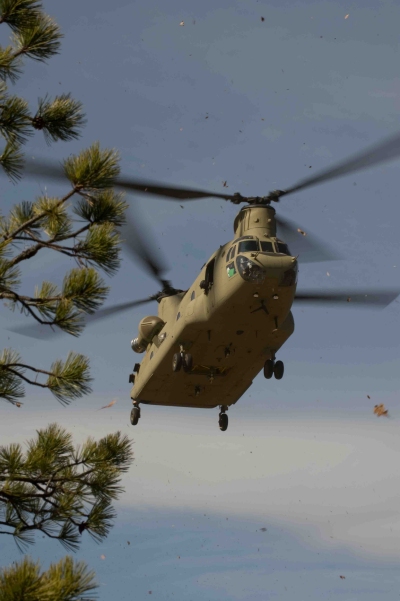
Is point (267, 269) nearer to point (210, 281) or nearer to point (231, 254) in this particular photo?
point (231, 254)

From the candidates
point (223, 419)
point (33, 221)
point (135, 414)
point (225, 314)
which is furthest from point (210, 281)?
point (33, 221)

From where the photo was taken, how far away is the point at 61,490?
31.1ft

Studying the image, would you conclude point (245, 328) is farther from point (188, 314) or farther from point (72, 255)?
point (72, 255)

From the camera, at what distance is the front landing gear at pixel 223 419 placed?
25.5 m

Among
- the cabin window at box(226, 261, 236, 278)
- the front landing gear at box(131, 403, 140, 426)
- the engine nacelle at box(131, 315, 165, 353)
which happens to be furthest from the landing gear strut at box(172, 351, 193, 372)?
the front landing gear at box(131, 403, 140, 426)

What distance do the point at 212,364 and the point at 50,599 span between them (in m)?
15.0

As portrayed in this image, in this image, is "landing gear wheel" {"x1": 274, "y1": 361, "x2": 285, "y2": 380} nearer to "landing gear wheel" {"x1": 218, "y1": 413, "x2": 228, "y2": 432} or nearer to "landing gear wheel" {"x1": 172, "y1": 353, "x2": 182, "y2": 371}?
"landing gear wheel" {"x1": 172, "y1": 353, "x2": 182, "y2": 371}

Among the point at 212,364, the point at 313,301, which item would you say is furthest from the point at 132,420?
the point at 313,301

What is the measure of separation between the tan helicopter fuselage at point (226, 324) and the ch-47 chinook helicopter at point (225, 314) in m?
0.02

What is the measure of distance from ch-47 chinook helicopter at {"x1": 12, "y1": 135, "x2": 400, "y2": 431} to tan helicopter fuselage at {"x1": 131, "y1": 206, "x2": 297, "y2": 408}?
2 centimetres

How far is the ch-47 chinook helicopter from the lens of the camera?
19172mm

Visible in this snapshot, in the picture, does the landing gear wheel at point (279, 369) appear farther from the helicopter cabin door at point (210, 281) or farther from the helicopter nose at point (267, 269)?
the helicopter nose at point (267, 269)

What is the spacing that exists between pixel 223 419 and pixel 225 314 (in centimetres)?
635

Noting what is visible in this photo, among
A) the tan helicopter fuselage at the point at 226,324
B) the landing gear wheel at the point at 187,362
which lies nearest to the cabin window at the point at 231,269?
the tan helicopter fuselage at the point at 226,324
